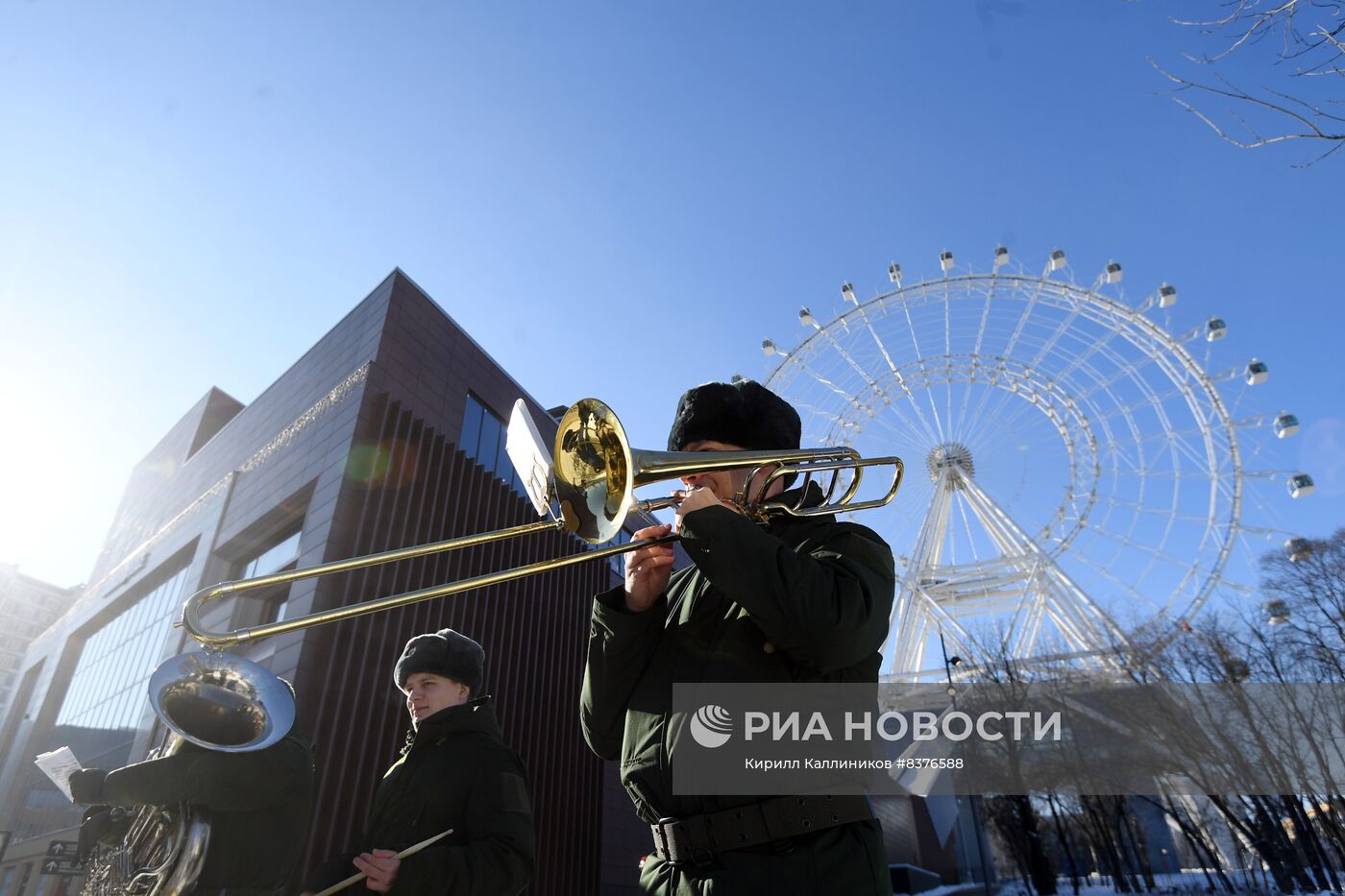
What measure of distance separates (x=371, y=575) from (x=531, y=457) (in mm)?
9567

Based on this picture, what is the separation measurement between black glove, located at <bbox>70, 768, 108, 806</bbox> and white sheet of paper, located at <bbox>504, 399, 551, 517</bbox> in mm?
2293

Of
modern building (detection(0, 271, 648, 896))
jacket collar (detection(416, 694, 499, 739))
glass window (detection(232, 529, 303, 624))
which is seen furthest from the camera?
glass window (detection(232, 529, 303, 624))

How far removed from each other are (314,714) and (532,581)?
Result: 5.02 m

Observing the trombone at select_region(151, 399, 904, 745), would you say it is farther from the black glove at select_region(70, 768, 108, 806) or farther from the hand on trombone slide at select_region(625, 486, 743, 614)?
the black glove at select_region(70, 768, 108, 806)

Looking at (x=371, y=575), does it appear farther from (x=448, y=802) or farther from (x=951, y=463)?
(x=951, y=463)

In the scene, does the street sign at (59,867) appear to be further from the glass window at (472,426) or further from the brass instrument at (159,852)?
the brass instrument at (159,852)

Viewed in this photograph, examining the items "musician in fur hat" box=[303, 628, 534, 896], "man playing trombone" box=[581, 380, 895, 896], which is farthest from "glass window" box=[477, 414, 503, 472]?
"man playing trombone" box=[581, 380, 895, 896]

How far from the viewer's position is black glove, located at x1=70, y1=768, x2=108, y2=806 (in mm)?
3111

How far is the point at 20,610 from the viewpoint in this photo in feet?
302

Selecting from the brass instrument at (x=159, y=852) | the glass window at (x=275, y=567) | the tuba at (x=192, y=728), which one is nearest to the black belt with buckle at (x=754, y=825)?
the tuba at (x=192, y=728)

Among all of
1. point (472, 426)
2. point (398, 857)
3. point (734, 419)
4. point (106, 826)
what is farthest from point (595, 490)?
point (472, 426)

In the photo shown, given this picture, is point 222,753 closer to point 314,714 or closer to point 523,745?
point 314,714

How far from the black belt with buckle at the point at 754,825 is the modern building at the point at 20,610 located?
4421 inches

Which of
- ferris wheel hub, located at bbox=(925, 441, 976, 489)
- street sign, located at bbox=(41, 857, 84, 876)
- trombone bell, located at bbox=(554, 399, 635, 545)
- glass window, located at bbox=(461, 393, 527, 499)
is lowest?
street sign, located at bbox=(41, 857, 84, 876)
